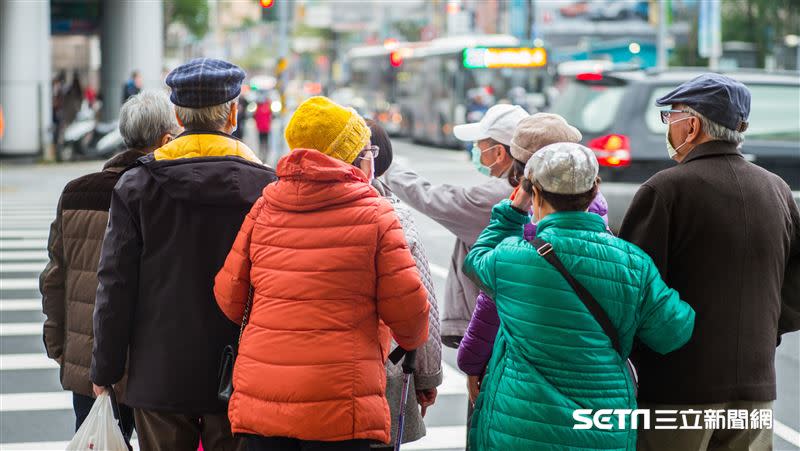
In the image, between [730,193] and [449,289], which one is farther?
[449,289]

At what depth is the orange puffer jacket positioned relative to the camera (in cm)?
354

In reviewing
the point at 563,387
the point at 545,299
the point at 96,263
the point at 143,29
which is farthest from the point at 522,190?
the point at 143,29

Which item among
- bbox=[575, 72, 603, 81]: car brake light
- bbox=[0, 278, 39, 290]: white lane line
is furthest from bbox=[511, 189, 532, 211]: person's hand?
bbox=[0, 278, 39, 290]: white lane line

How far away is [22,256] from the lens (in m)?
14.2

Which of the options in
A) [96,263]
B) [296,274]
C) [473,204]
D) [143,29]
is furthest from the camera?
[143,29]

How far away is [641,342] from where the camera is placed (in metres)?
3.95

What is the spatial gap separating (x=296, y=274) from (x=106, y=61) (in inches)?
1209

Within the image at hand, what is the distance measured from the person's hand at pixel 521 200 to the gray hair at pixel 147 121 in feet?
4.92

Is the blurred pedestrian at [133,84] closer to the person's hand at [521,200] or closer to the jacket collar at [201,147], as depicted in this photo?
the jacket collar at [201,147]

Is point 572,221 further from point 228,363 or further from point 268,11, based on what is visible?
point 268,11

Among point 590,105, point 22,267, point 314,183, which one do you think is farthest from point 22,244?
point 314,183

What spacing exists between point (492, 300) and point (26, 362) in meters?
5.60

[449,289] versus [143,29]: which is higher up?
[143,29]

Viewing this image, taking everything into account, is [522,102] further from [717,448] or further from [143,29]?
[717,448]
